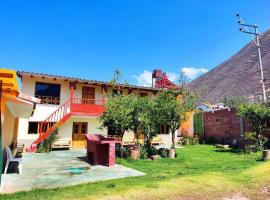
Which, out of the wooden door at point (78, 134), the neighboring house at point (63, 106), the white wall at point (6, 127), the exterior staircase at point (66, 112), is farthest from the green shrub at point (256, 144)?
the white wall at point (6, 127)

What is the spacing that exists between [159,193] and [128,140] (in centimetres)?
1653

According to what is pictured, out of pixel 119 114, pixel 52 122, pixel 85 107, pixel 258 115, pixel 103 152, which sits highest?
pixel 85 107

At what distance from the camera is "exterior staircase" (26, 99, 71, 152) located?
1893 centimetres

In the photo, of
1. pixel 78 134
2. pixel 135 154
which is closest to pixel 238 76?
pixel 78 134

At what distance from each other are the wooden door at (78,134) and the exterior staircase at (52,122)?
154cm

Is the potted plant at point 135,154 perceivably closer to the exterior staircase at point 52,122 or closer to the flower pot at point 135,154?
the flower pot at point 135,154

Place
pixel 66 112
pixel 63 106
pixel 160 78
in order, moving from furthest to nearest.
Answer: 1. pixel 160 78
2. pixel 63 106
3. pixel 66 112

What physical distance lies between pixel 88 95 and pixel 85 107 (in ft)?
5.99

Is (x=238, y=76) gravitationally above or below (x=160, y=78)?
above

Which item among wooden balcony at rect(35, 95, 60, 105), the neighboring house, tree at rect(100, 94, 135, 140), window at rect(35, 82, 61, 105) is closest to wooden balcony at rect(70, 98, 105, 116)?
the neighboring house

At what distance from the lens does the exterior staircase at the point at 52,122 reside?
1893 centimetres

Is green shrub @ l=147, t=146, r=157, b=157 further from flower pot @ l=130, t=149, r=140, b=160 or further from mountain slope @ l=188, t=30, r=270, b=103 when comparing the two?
mountain slope @ l=188, t=30, r=270, b=103

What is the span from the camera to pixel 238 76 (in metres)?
90.1

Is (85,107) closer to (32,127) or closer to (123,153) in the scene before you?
(32,127)
